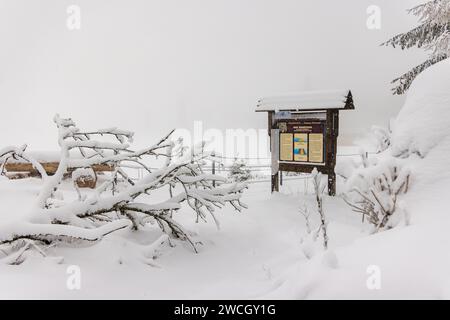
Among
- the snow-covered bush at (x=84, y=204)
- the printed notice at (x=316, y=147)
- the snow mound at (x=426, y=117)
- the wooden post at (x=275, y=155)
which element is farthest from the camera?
the wooden post at (x=275, y=155)

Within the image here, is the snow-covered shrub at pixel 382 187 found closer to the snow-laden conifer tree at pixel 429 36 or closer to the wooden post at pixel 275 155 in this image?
the wooden post at pixel 275 155

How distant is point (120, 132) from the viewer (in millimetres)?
4938

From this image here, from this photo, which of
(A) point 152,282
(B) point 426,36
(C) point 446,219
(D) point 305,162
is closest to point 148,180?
(A) point 152,282

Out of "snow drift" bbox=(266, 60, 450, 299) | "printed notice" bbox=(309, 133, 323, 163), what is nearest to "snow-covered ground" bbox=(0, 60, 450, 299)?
"snow drift" bbox=(266, 60, 450, 299)

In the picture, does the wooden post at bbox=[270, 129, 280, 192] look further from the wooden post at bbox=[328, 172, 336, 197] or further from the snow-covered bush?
the snow-covered bush

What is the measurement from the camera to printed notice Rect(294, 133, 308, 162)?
31.2ft

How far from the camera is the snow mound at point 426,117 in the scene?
4.24 metres

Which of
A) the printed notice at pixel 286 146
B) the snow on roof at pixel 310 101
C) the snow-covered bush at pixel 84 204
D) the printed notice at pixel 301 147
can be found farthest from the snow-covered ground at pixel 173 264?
the snow on roof at pixel 310 101

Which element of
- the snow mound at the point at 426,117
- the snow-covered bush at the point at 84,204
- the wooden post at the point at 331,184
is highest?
the snow mound at the point at 426,117

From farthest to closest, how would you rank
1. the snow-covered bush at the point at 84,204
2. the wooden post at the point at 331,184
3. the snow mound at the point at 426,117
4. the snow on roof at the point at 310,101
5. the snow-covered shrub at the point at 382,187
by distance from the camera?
the wooden post at the point at 331,184 → the snow on roof at the point at 310,101 → the snow mound at the point at 426,117 → the snow-covered shrub at the point at 382,187 → the snow-covered bush at the point at 84,204

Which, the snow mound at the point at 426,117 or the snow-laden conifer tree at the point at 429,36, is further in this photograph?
the snow-laden conifer tree at the point at 429,36

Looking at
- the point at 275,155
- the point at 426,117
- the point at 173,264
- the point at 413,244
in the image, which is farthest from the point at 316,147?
the point at 413,244

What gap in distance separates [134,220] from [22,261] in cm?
181

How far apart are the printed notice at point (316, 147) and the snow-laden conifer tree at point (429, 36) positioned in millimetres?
5458
